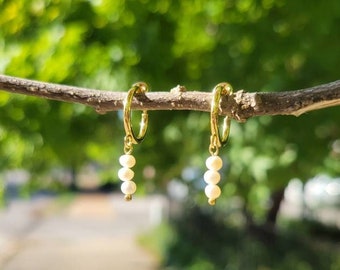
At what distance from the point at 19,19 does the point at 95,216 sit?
12452 mm

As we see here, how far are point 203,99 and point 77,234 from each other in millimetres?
11583

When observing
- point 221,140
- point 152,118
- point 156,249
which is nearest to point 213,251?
point 156,249

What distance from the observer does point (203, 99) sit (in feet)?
3.62

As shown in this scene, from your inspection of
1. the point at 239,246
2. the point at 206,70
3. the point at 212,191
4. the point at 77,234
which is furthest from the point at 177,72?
the point at 77,234

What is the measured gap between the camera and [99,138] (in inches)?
156

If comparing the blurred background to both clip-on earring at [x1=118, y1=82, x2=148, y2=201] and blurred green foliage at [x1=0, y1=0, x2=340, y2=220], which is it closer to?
Answer: blurred green foliage at [x1=0, y1=0, x2=340, y2=220]

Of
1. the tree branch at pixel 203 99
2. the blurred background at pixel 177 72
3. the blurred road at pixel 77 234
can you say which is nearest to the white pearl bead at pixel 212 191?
the tree branch at pixel 203 99

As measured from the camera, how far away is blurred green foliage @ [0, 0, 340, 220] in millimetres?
3209

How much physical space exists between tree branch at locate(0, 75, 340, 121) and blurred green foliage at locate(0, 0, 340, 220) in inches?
76.4

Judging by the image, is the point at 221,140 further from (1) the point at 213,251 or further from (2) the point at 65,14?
(1) the point at 213,251

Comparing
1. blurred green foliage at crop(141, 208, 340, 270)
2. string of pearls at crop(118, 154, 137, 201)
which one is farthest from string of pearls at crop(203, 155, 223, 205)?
blurred green foliage at crop(141, 208, 340, 270)

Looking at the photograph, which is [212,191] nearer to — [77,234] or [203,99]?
[203,99]

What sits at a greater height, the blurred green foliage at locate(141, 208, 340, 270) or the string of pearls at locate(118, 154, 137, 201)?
the string of pearls at locate(118, 154, 137, 201)

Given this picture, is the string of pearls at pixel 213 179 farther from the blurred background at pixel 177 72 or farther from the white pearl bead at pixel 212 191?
the blurred background at pixel 177 72
